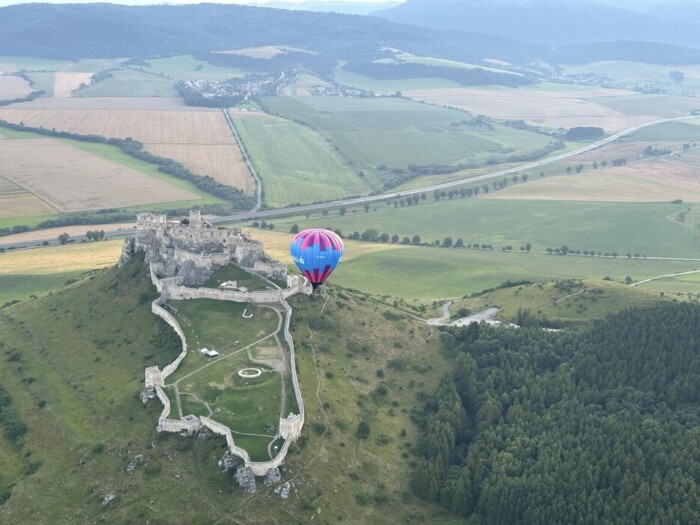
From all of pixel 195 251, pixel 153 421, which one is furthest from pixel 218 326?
pixel 153 421

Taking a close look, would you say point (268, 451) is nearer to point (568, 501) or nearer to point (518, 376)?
point (568, 501)

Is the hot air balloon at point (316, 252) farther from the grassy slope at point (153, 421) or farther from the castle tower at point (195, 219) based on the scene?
the castle tower at point (195, 219)

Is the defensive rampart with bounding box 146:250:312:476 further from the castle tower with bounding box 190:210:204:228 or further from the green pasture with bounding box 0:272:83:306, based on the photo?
the green pasture with bounding box 0:272:83:306

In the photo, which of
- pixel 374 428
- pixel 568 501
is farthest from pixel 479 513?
pixel 374 428

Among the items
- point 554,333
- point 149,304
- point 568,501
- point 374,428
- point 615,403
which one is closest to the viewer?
point 568,501

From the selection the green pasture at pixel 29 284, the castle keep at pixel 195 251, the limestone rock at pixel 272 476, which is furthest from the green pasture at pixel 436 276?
the limestone rock at pixel 272 476

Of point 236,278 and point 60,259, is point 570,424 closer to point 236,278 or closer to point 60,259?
point 236,278

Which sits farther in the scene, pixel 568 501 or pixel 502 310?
pixel 502 310
